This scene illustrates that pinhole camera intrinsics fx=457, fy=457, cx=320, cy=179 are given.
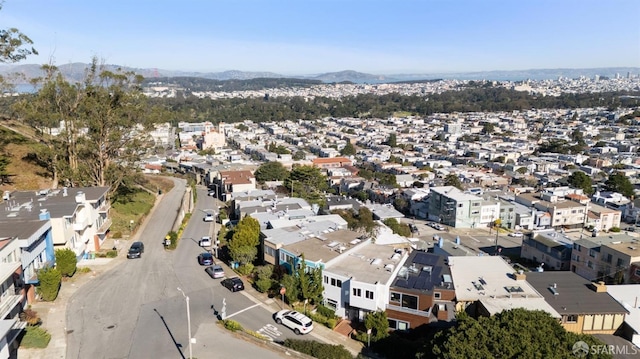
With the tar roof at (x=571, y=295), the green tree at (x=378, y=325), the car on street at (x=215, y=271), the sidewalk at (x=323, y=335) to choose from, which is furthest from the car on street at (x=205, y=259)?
the tar roof at (x=571, y=295)

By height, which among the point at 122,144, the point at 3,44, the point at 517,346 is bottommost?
the point at 517,346

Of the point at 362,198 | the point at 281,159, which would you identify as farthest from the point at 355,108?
the point at 362,198

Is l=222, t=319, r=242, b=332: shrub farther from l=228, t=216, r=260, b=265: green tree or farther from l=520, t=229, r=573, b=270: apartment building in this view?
l=520, t=229, r=573, b=270: apartment building

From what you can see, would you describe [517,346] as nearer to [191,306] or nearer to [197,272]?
[191,306]

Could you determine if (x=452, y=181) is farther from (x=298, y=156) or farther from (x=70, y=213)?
(x=70, y=213)

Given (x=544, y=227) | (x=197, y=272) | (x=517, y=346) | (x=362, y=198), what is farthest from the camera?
(x=362, y=198)

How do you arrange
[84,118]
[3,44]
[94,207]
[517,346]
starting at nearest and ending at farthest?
1. [517,346]
2. [94,207]
3. [3,44]
4. [84,118]

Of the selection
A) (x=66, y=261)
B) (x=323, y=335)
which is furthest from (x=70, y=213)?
(x=323, y=335)
